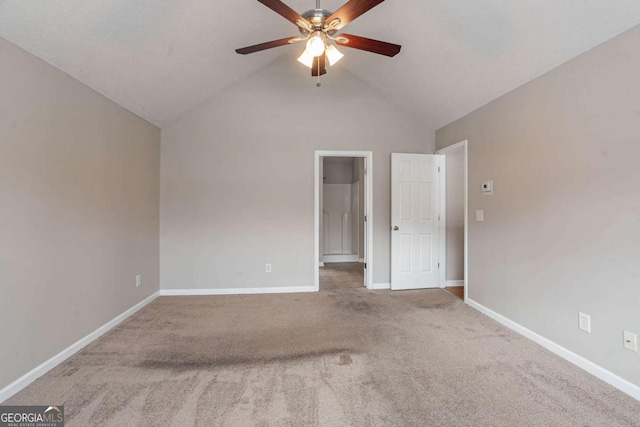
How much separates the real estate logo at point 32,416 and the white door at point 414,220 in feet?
11.7

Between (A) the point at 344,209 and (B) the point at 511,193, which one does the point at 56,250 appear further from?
(A) the point at 344,209

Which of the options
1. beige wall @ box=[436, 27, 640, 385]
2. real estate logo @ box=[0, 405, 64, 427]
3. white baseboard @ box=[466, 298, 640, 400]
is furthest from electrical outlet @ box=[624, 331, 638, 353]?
real estate logo @ box=[0, 405, 64, 427]

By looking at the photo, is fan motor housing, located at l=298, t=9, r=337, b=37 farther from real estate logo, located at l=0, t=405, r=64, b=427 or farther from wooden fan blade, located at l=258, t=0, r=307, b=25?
real estate logo, located at l=0, t=405, r=64, b=427

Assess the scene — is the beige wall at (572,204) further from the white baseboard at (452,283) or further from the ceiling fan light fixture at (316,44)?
the ceiling fan light fixture at (316,44)

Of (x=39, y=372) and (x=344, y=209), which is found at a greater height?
(x=344, y=209)

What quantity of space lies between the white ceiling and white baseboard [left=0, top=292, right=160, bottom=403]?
2.23m

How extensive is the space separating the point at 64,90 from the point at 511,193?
4084 millimetres

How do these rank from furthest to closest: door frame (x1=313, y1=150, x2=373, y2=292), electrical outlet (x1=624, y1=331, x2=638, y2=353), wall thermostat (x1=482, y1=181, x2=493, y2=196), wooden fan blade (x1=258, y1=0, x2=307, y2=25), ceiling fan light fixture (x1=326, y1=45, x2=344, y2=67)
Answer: door frame (x1=313, y1=150, x2=373, y2=292), wall thermostat (x1=482, y1=181, x2=493, y2=196), ceiling fan light fixture (x1=326, y1=45, x2=344, y2=67), electrical outlet (x1=624, y1=331, x2=638, y2=353), wooden fan blade (x1=258, y1=0, x2=307, y2=25)

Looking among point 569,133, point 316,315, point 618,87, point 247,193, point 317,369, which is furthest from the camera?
point 247,193

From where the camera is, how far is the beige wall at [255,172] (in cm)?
391

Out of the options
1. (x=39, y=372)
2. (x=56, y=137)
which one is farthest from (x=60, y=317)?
(x=56, y=137)

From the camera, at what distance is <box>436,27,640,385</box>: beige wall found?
6.12 feet

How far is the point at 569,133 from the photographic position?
2.24 metres

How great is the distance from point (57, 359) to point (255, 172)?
2730 millimetres
